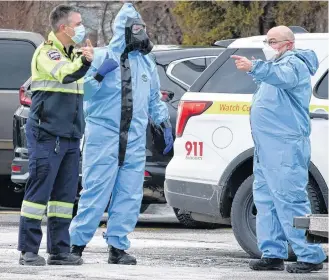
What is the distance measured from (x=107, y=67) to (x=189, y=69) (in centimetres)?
331

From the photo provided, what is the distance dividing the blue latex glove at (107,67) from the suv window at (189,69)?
10.2ft

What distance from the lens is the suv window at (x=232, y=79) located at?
34.0ft

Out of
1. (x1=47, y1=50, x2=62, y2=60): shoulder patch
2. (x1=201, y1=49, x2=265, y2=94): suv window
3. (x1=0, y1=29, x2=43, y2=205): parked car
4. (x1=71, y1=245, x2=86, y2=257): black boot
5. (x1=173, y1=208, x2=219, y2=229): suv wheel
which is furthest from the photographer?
(x1=0, y1=29, x2=43, y2=205): parked car

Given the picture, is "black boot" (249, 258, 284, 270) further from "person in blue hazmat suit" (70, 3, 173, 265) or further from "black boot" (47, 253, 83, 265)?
"black boot" (47, 253, 83, 265)

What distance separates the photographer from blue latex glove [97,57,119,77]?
9.45 metres

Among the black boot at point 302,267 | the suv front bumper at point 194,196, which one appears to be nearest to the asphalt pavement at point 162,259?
the black boot at point 302,267

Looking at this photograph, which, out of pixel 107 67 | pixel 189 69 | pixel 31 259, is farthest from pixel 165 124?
pixel 189 69

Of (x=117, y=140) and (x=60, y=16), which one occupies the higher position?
(x=60, y=16)

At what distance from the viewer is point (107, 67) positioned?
31.1 ft

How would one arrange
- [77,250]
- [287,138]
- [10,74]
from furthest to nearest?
1. [10,74]
2. [77,250]
3. [287,138]

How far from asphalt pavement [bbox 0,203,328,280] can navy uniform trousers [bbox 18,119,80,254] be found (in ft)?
0.71

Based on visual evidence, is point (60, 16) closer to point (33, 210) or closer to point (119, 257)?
point (33, 210)

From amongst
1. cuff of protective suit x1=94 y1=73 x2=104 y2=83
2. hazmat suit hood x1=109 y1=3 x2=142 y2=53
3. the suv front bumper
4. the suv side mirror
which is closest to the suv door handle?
the suv front bumper

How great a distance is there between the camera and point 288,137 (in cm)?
929
